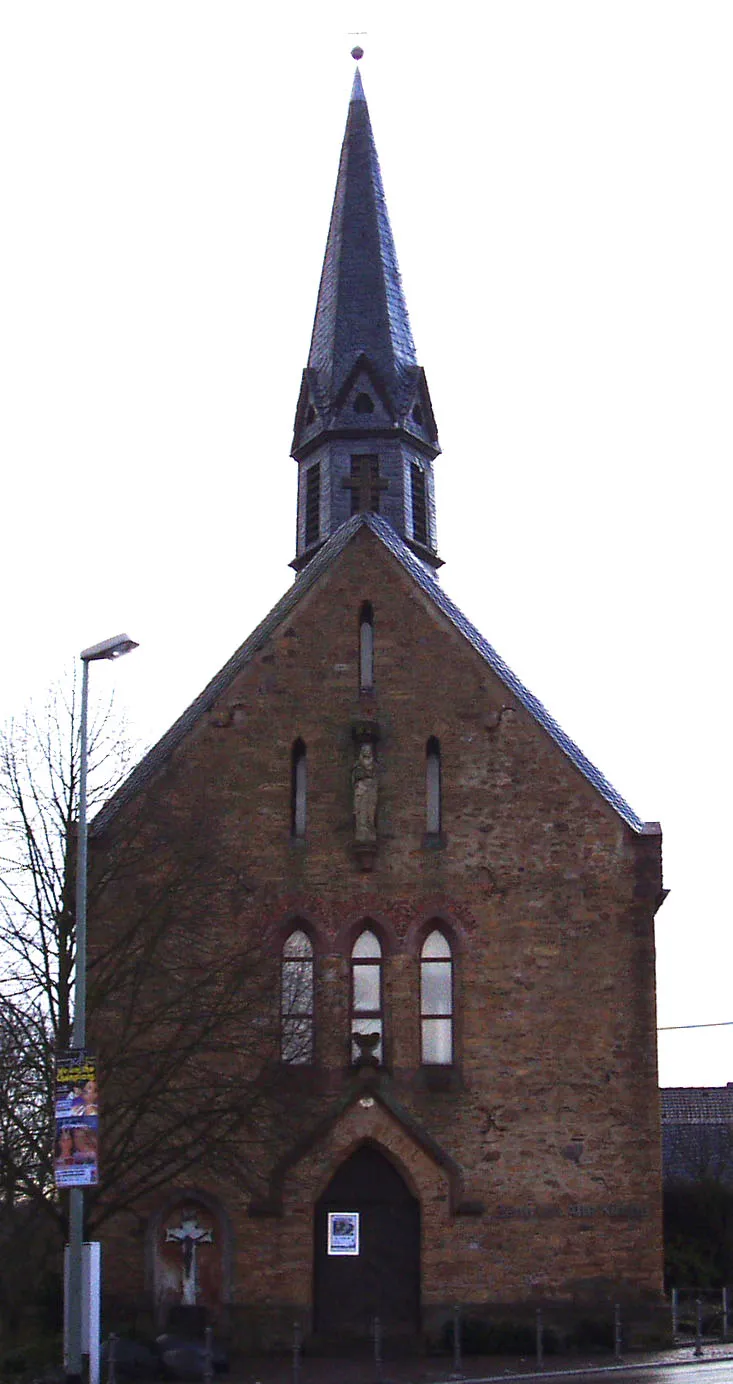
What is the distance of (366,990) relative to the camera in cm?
3244

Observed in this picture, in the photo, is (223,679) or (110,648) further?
(223,679)

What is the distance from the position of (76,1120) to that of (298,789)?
36.7ft

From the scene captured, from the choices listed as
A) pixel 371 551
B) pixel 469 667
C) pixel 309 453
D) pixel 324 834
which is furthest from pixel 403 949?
pixel 309 453

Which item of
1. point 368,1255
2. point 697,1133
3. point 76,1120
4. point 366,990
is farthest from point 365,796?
point 697,1133

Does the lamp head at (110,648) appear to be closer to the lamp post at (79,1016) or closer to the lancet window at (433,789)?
the lamp post at (79,1016)

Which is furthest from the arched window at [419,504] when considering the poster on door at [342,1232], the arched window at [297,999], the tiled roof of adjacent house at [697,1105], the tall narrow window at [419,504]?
the tiled roof of adjacent house at [697,1105]

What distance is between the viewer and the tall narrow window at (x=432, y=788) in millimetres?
33031

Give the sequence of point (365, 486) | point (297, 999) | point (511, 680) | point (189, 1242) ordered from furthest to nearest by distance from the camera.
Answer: point (365, 486) → point (511, 680) → point (297, 999) → point (189, 1242)

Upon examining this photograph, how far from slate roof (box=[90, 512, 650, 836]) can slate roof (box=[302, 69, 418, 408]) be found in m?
4.98

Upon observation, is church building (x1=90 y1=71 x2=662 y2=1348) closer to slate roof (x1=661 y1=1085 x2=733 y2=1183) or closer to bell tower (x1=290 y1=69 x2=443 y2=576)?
bell tower (x1=290 y1=69 x2=443 y2=576)

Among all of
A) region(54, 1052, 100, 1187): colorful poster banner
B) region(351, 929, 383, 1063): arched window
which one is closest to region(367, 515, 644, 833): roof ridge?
region(351, 929, 383, 1063): arched window

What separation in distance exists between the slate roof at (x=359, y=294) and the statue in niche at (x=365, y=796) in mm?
9395

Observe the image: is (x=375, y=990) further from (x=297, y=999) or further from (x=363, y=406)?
(x=363, y=406)

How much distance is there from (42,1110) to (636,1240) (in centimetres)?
1012
